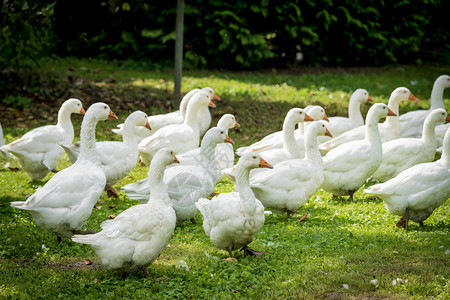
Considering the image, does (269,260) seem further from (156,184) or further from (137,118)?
(137,118)

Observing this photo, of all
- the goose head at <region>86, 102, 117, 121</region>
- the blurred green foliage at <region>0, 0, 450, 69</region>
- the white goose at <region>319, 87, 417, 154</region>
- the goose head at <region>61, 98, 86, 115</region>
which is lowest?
the white goose at <region>319, 87, 417, 154</region>

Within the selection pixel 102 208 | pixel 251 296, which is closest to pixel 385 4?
pixel 102 208

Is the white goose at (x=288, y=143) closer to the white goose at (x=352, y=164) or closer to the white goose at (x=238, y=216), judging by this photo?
the white goose at (x=352, y=164)

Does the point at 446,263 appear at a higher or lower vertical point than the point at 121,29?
lower

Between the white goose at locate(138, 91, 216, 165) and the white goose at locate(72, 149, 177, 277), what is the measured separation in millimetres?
3699

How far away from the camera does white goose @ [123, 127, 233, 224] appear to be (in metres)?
6.82

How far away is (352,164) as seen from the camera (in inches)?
309

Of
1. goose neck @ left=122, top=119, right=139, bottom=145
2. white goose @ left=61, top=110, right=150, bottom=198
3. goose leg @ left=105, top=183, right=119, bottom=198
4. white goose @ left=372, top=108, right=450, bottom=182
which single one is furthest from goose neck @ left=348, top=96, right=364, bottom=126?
goose leg @ left=105, top=183, right=119, bottom=198

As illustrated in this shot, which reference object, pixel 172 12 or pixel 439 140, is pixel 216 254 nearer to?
pixel 439 140

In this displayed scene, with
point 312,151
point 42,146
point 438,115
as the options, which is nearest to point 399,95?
point 438,115

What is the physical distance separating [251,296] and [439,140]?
21.1ft

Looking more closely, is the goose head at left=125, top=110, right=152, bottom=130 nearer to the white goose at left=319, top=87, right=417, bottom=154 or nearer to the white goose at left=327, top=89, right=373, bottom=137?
the white goose at left=319, top=87, right=417, bottom=154

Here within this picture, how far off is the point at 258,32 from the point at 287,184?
11.8 meters

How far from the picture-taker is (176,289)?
5016 mm
